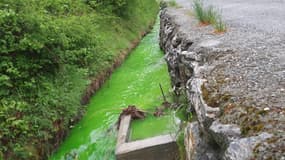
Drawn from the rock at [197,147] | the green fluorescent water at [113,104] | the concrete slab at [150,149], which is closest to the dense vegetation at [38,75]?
the green fluorescent water at [113,104]

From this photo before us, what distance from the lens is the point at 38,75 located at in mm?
6863

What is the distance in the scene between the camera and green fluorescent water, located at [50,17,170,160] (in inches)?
245

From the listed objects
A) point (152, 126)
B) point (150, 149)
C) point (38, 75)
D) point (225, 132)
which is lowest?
point (152, 126)

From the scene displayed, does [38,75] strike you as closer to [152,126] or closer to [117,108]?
[117,108]

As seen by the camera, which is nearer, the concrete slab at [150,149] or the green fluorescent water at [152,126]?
the concrete slab at [150,149]

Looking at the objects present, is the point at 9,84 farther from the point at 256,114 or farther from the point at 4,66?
the point at 256,114

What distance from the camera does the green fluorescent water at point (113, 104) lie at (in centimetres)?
622

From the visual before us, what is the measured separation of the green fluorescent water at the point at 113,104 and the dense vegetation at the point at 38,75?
0.32 m

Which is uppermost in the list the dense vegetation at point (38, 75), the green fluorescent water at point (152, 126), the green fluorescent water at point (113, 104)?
the dense vegetation at point (38, 75)

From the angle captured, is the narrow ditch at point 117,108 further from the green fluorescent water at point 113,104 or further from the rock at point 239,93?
the rock at point 239,93

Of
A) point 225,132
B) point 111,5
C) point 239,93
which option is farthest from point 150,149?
point 111,5

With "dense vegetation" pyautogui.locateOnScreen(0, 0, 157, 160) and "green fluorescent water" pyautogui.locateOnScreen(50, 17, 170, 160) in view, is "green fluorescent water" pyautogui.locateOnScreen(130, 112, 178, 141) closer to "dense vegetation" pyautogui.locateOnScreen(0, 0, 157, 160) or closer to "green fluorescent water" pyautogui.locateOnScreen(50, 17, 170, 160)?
"green fluorescent water" pyautogui.locateOnScreen(50, 17, 170, 160)

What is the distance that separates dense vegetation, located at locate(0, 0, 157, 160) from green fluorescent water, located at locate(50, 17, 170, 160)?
0.32m

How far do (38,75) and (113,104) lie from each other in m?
2.03
